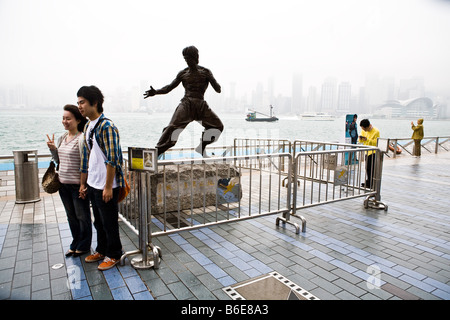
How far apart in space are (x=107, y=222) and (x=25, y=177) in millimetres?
3941

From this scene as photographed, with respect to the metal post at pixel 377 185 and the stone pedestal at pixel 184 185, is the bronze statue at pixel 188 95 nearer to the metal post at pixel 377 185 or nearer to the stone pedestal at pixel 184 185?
the stone pedestal at pixel 184 185

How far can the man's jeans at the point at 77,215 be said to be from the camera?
12.0 feet

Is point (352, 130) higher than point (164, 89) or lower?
lower

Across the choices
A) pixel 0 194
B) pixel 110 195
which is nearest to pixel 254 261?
pixel 110 195

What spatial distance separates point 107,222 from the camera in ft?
11.2

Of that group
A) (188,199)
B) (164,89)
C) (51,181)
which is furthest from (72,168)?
(164,89)

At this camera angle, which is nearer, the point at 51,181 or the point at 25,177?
the point at 51,181

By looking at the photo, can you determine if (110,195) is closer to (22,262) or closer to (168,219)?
(22,262)

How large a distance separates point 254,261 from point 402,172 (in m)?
8.97

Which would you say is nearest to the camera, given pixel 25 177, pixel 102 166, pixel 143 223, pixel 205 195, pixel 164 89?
pixel 102 166

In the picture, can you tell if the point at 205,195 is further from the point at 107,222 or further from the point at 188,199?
the point at 107,222

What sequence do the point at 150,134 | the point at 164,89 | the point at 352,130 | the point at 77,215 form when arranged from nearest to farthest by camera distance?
the point at 77,215 → the point at 164,89 → the point at 352,130 → the point at 150,134
